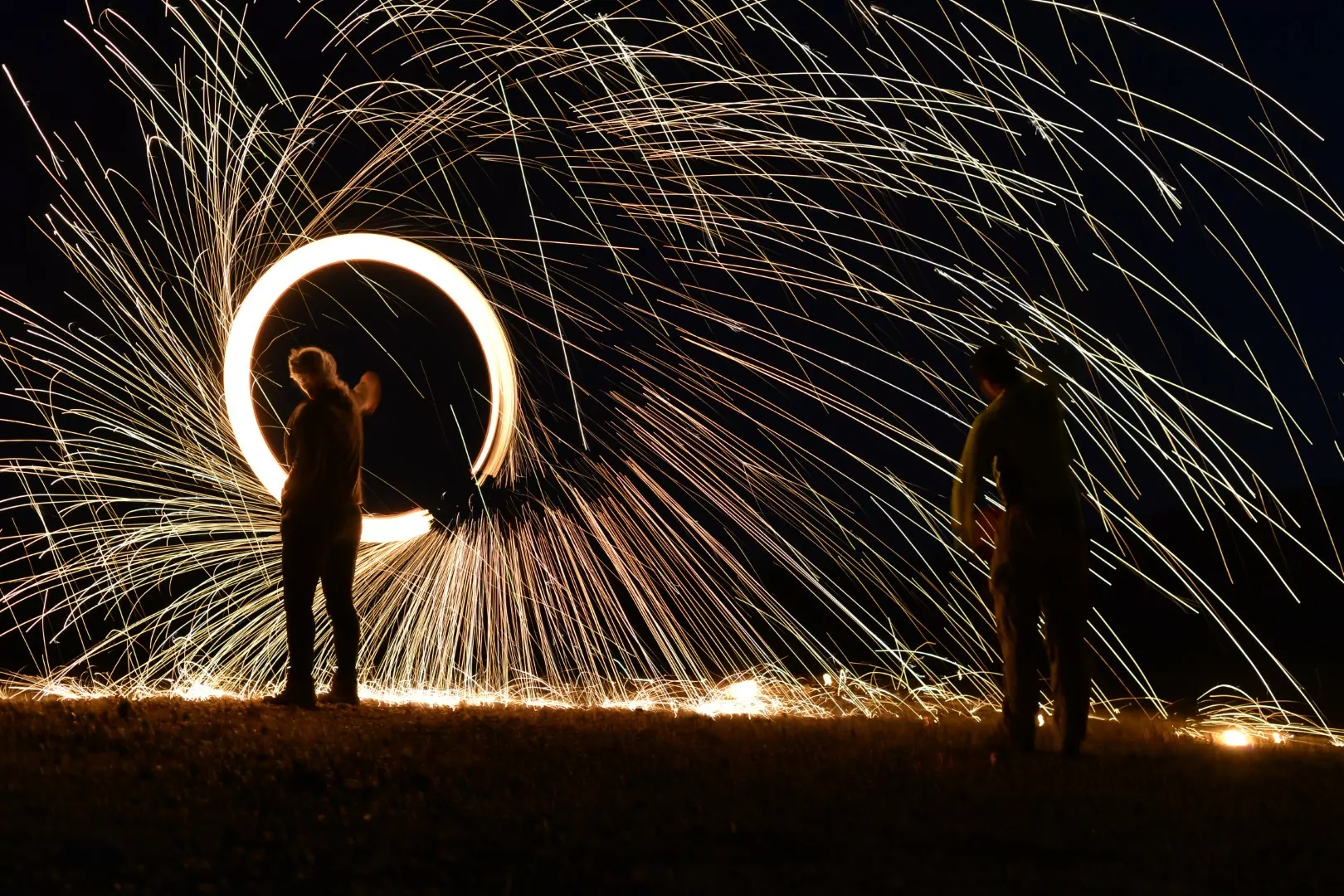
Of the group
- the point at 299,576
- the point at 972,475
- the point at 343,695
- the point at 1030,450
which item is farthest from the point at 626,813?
the point at 299,576

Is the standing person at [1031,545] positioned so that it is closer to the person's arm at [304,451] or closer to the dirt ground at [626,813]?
the dirt ground at [626,813]

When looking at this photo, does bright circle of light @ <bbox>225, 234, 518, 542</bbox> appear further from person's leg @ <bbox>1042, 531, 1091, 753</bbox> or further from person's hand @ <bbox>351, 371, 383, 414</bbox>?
person's leg @ <bbox>1042, 531, 1091, 753</bbox>

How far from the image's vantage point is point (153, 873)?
401 cm

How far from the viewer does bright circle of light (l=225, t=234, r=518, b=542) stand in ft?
31.2

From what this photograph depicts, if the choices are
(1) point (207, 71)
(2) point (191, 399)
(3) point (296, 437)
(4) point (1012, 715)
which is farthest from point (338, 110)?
(4) point (1012, 715)

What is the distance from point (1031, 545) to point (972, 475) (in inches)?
17.1

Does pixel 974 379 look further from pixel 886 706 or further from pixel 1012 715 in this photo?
pixel 886 706

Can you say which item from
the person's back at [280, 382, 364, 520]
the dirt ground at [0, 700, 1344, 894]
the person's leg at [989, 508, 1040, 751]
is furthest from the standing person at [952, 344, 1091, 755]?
the person's back at [280, 382, 364, 520]

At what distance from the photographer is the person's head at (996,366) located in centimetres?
689

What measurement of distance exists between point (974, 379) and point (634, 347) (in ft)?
12.5

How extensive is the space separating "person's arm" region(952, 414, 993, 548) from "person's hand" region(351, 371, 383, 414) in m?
4.00

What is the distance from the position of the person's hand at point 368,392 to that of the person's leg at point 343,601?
2.52 ft

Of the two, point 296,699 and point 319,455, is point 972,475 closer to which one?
point 319,455

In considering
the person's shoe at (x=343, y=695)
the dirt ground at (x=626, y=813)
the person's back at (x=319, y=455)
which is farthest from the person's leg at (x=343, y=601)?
the dirt ground at (x=626, y=813)
